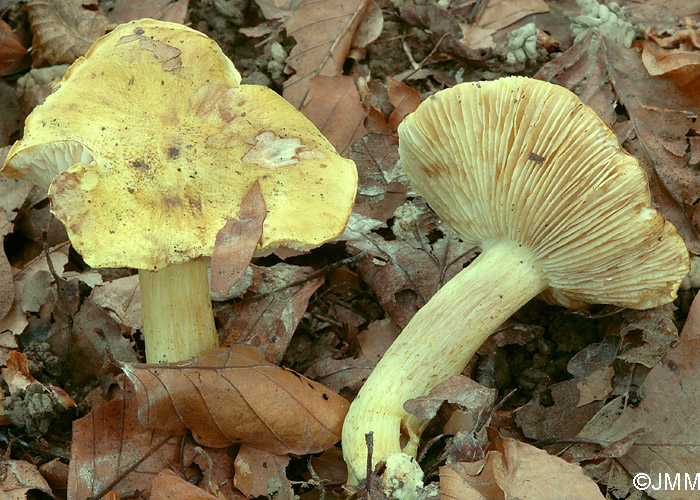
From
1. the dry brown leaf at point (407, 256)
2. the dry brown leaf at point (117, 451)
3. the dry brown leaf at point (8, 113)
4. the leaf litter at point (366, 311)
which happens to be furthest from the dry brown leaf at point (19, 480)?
the dry brown leaf at point (8, 113)

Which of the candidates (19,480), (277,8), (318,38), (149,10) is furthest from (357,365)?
(149,10)

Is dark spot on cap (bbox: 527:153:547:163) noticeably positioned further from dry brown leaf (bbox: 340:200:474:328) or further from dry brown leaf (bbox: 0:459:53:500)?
dry brown leaf (bbox: 0:459:53:500)

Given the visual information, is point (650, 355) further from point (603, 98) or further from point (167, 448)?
point (167, 448)

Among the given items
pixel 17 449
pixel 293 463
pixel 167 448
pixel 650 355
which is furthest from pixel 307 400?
pixel 650 355

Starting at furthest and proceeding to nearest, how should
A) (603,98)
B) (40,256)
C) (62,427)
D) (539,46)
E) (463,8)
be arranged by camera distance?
1. (463,8)
2. (539,46)
3. (603,98)
4. (40,256)
5. (62,427)

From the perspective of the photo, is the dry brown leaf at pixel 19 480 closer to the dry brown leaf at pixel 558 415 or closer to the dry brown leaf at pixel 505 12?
the dry brown leaf at pixel 558 415

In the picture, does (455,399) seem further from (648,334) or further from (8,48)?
(8,48)
